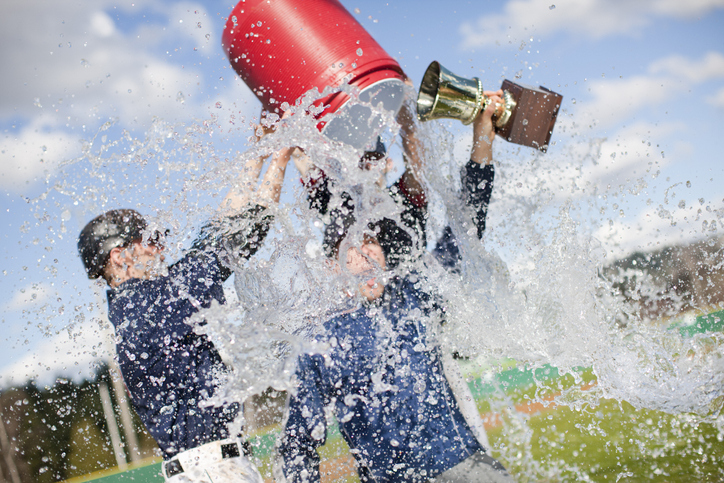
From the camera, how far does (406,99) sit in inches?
69.1

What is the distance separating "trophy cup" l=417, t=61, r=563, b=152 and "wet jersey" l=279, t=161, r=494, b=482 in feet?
2.13

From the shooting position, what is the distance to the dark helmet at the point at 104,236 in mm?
1659

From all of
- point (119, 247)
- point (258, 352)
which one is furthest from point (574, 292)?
point (119, 247)

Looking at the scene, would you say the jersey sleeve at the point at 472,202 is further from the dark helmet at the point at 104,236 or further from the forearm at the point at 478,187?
the dark helmet at the point at 104,236

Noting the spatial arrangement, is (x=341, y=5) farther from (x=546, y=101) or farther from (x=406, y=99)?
(x=546, y=101)

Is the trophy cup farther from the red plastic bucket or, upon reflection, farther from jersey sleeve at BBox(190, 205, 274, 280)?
jersey sleeve at BBox(190, 205, 274, 280)

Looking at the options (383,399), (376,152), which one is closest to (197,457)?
(383,399)

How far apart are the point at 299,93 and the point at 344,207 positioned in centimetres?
45

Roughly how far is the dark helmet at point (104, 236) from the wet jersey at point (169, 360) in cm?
12

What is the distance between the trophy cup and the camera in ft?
5.24

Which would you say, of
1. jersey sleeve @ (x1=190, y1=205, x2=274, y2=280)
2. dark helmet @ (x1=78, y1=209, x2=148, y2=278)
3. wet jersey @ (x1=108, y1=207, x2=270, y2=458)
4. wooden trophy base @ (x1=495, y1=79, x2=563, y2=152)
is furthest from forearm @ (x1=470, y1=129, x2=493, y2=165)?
dark helmet @ (x1=78, y1=209, x2=148, y2=278)

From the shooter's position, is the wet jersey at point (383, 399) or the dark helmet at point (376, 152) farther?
the dark helmet at point (376, 152)

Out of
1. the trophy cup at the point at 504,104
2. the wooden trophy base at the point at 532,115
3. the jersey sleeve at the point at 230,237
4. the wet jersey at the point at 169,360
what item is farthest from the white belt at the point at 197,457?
the wooden trophy base at the point at 532,115

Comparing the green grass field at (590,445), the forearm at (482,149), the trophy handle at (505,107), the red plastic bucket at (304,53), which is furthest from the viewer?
the green grass field at (590,445)
